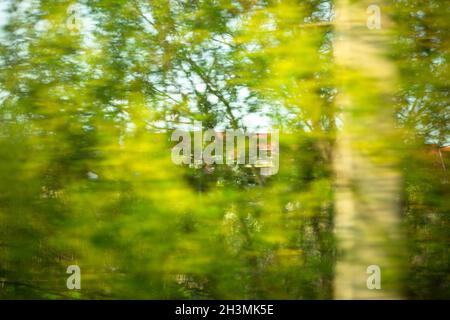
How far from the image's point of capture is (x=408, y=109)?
3471 mm

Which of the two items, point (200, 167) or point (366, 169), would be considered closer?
point (366, 169)

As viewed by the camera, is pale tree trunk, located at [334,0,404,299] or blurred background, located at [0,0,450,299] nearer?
pale tree trunk, located at [334,0,404,299]

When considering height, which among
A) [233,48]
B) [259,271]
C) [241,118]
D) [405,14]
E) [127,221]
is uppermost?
[405,14]

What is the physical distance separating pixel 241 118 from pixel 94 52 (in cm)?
131

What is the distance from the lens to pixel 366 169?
7.58 ft

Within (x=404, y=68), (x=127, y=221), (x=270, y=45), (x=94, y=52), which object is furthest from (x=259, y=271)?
(x=94, y=52)

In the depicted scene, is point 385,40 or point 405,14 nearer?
point 385,40

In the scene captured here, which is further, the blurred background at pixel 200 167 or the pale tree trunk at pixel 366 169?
the blurred background at pixel 200 167

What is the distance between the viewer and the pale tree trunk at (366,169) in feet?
7.38

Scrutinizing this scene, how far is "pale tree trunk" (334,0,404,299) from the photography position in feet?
7.38

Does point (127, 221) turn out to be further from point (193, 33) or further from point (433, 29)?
point (433, 29)

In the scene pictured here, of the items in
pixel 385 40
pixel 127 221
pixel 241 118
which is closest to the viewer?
pixel 385 40

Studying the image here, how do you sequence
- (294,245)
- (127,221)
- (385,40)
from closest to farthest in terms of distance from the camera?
(385,40) → (127,221) → (294,245)

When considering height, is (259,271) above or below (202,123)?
below
